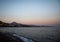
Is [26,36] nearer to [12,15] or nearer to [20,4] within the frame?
[12,15]

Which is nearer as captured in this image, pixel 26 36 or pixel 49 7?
pixel 26 36

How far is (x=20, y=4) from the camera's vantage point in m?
1.71

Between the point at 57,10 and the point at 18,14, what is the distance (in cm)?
69

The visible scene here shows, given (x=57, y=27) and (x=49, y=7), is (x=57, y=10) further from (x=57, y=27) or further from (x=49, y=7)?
(x=57, y=27)

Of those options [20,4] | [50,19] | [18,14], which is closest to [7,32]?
[18,14]

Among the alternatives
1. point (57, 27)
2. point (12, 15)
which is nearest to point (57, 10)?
point (57, 27)

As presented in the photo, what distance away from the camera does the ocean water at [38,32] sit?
165cm

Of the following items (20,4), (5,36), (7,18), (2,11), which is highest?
(20,4)

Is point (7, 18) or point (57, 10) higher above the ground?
point (57, 10)

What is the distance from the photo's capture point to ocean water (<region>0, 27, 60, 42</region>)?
1646mm

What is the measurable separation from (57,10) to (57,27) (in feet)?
0.99

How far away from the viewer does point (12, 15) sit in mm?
1694

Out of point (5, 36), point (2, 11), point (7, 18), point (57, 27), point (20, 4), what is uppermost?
point (20, 4)

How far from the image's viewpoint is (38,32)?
5.51ft
